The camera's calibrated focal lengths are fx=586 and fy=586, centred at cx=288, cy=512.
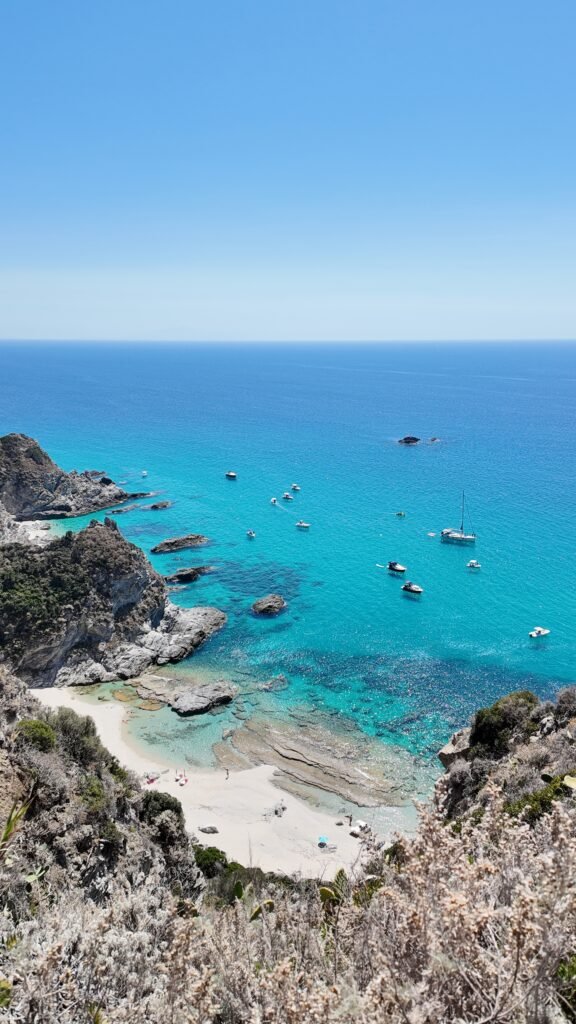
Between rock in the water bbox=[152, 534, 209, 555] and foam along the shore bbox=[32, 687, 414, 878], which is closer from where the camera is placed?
foam along the shore bbox=[32, 687, 414, 878]

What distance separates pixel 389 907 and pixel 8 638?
1261 inches

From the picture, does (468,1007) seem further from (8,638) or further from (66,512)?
(66,512)

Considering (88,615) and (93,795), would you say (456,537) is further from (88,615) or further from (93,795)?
(93,795)

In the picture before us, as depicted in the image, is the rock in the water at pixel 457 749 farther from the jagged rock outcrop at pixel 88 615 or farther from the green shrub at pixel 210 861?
the jagged rock outcrop at pixel 88 615

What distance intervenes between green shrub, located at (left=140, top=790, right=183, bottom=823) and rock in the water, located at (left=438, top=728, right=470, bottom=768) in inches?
415

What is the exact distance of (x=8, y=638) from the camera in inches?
1305

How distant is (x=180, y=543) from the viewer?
54625mm

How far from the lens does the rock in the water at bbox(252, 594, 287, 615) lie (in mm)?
42425

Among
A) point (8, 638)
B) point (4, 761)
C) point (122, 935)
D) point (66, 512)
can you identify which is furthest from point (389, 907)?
point (66, 512)

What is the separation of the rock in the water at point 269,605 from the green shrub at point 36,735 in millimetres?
25759

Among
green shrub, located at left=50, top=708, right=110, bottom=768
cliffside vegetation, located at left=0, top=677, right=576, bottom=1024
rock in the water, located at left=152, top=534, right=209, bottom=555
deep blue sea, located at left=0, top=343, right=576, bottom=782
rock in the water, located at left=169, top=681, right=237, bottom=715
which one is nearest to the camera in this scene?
cliffside vegetation, located at left=0, top=677, right=576, bottom=1024

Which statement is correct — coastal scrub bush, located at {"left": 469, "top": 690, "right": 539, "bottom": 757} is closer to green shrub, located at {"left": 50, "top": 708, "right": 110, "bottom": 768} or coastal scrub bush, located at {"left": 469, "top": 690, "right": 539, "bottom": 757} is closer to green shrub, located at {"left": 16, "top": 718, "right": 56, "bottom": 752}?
green shrub, located at {"left": 50, "top": 708, "right": 110, "bottom": 768}

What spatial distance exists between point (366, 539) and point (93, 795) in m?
44.5

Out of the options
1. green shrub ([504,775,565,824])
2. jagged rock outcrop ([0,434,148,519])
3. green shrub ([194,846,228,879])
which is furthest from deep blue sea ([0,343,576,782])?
green shrub ([504,775,565,824])
